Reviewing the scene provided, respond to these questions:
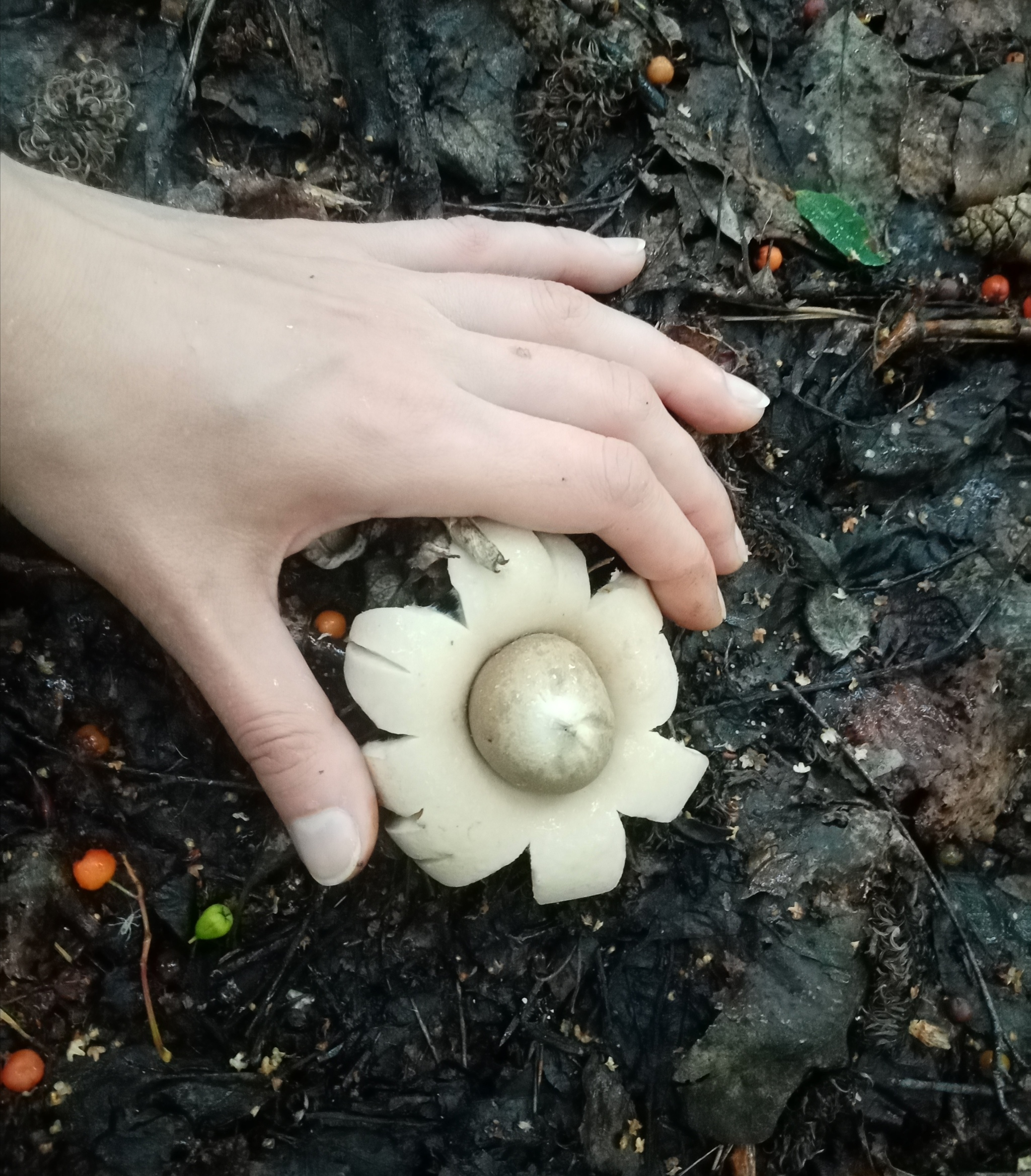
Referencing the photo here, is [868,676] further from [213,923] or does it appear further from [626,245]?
[213,923]

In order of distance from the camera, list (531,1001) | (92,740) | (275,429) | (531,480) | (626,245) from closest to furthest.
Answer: (275,429), (531,480), (92,740), (531,1001), (626,245)

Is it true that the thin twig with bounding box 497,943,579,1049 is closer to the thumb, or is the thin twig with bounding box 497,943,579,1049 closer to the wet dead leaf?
the thumb

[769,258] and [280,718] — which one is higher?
[769,258]

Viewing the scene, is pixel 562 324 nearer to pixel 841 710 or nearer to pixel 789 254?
pixel 789 254

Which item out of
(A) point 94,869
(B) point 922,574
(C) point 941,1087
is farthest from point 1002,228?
(A) point 94,869

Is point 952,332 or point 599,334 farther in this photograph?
point 952,332

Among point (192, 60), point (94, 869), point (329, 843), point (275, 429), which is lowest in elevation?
point (94, 869)

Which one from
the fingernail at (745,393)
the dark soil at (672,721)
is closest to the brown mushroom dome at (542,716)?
the dark soil at (672,721)
